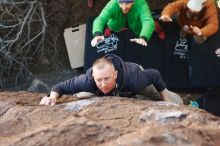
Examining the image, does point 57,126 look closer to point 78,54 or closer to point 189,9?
point 189,9

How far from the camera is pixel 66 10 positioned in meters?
5.25

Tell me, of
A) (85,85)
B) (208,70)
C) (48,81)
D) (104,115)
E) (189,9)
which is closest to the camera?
(104,115)

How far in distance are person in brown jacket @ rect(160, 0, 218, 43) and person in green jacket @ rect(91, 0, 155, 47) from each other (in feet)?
0.55

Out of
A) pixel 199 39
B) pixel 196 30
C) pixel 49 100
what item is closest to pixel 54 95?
pixel 49 100

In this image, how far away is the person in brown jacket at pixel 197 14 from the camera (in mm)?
3957

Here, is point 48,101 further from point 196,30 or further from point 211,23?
point 211,23

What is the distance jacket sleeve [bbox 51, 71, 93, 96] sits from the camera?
9.29 ft

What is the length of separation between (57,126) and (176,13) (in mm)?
2169

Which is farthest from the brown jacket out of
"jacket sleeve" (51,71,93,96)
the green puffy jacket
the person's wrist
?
the person's wrist

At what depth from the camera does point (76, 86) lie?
2887 millimetres

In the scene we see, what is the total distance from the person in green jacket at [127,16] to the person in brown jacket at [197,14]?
0.55 ft

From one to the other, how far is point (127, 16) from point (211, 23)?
2.08 feet

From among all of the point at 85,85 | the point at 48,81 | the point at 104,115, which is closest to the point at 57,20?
the point at 48,81

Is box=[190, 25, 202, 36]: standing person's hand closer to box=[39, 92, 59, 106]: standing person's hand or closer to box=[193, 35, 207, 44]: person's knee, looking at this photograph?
box=[193, 35, 207, 44]: person's knee
